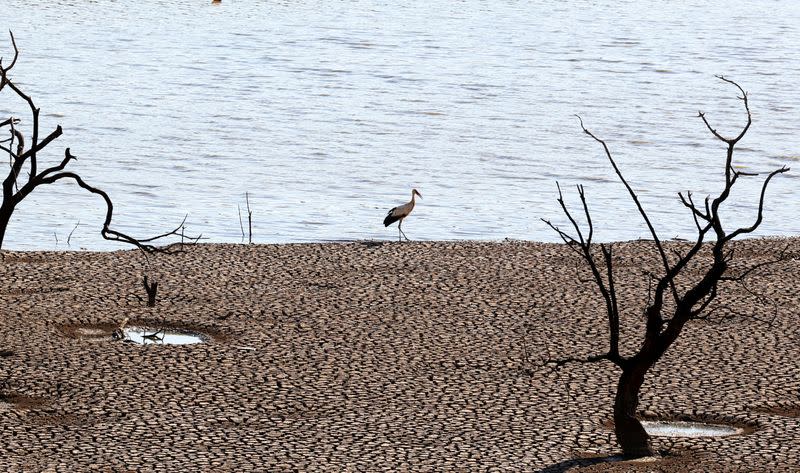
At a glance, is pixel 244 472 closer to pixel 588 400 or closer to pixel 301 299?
pixel 588 400

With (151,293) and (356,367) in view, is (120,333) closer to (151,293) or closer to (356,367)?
(151,293)

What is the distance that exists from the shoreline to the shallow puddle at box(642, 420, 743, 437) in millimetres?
131

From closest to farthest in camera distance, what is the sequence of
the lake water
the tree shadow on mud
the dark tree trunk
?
1. the tree shadow on mud
2. the dark tree trunk
3. the lake water

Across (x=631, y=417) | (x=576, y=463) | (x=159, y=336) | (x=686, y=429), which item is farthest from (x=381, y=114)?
(x=576, y=463)

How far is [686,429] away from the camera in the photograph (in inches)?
342

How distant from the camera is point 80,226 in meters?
15.9

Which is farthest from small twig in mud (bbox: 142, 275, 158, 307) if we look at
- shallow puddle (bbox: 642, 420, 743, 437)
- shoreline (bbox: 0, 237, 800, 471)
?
shallow puddle (bbox: 642, 420, 743, 437)

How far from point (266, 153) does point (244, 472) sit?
13889mm

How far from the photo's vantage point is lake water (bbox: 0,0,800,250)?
17234 mm

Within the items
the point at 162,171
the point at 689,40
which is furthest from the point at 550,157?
the point at 689,40

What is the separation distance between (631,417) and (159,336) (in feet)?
11.7

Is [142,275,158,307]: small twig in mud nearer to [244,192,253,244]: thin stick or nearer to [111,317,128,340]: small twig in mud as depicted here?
[111,317,128,340]: small twig in mud

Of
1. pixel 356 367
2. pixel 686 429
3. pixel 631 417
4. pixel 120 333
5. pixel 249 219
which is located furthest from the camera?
pixel 249 219

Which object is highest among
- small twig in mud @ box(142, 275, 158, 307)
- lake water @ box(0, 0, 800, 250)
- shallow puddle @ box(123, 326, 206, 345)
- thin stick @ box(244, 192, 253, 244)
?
shallow puddle @ box(123, 326, 206, 345)
